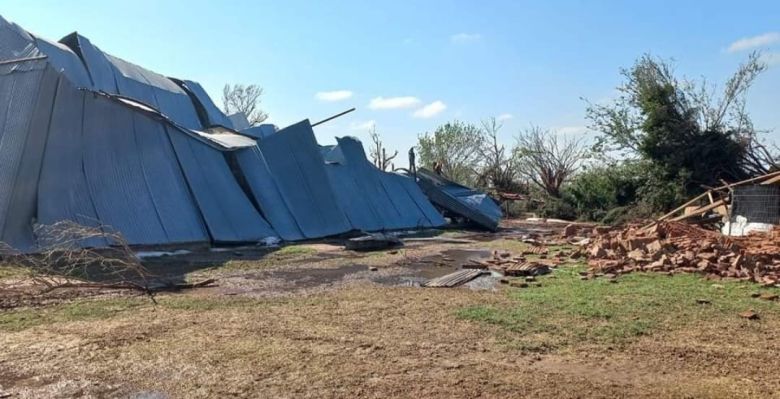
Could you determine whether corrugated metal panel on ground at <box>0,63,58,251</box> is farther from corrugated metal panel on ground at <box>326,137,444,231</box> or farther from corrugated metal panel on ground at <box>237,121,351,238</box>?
corrugated metal panel on ground at <box>326,137,444,231</box>

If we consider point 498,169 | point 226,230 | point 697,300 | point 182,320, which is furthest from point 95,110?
point 498,169

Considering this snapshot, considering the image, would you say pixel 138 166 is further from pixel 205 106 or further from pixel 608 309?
pixel 608 309

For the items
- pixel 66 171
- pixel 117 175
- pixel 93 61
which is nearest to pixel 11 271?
pixel 66 171

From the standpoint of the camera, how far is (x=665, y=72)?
26109mm

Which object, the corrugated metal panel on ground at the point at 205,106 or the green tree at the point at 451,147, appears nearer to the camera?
the corrugated metal panel on ground at the point at 205,106

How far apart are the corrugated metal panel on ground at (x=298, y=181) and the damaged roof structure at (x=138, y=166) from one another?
0.03 metres

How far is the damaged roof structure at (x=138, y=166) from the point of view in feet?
38.3

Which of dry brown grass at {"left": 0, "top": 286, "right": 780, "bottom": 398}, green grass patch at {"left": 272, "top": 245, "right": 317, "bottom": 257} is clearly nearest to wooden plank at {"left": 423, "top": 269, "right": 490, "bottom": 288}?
dry brown grass at {"left": 0, "top": 286, "right": 780, "bottom": 398}

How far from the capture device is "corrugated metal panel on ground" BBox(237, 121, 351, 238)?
16.7m

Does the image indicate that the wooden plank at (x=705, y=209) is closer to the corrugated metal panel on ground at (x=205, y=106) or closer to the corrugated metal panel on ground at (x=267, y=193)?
the corrugated metal panel on ground at (x=267, y=193)

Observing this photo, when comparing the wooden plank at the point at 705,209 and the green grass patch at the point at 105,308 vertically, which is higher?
the wooden plank at the point at 705,209

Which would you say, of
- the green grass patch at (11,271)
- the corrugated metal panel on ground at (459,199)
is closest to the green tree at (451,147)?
the corrugated metal panel on ground at (459,199)

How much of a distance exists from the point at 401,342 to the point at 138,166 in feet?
34.8

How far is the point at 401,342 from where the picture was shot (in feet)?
16.8
